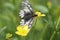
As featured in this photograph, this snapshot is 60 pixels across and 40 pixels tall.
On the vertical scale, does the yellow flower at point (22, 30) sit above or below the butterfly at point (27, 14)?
below

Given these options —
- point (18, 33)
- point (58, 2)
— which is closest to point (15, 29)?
point (18, 33)

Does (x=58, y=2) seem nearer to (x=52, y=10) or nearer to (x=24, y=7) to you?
(x=52, y=10)

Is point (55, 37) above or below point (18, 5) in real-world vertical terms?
below

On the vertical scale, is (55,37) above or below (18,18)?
below

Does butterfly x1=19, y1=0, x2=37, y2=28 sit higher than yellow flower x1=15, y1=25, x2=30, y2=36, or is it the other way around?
butterfly x1=19, y1=0, x2=37, y2=28

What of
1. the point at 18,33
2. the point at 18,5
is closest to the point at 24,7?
the point at 18,5

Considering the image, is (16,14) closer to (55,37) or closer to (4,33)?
(4,33)
